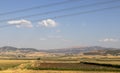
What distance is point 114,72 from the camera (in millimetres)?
50969

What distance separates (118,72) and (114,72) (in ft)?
2.57

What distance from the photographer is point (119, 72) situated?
50.3 meters

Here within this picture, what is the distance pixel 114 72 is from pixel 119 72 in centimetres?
103

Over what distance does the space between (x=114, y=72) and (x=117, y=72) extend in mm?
557

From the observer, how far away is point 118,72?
5053 centimetres

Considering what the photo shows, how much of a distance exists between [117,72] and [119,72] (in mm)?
520

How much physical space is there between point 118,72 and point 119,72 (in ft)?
0.85

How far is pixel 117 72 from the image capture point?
5075 cm
